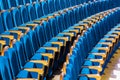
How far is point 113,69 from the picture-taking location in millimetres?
887

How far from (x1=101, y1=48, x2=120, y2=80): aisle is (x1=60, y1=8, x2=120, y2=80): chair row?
0.33ft

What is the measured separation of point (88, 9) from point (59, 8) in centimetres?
16

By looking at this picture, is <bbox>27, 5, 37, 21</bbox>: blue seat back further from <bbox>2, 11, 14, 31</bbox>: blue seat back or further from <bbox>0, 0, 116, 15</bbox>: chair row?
<bbox>2, 11, 14, 31</bbox>: blue seat back

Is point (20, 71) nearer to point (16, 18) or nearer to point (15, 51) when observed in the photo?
point (15, 51)

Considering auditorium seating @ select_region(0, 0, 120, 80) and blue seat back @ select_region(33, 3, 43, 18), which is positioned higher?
blue seat back @ select_region(33, 3, 43, 18)

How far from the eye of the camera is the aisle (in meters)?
0.82

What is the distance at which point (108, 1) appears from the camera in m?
1.54

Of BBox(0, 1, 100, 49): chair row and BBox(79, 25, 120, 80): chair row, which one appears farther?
BBox(0, 1, 100, 49): chair row

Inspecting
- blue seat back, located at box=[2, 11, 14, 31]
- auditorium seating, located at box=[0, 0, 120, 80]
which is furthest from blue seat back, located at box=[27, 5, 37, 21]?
blue seat back, located at box=[2, 11, 14, 31]

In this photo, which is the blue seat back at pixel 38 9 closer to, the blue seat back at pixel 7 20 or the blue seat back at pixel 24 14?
the blue seat back at pixel 24 14

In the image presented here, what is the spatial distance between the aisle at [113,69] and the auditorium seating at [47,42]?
35 millimetres

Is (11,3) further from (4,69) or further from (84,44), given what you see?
(4,69)

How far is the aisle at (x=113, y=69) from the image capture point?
0.82 m

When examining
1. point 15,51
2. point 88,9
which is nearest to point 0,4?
point 15,51
